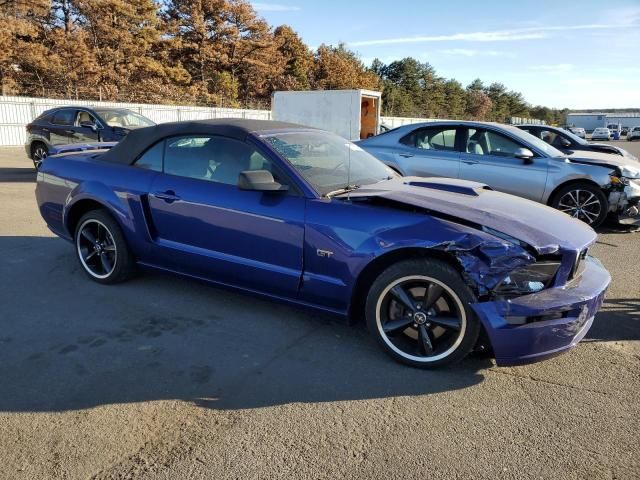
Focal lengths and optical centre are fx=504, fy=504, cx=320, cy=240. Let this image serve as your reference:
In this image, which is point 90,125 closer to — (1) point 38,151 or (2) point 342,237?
(1) point 38,151

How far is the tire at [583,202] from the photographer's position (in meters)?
7.30

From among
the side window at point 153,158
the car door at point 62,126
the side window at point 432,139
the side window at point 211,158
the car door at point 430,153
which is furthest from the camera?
the car door at point 62,126

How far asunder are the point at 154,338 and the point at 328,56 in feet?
185

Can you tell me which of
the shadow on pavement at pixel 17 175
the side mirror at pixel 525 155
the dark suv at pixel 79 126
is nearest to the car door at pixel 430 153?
the side mirror at pixel 525 155

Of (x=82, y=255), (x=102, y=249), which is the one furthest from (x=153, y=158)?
(x=82, y=255)

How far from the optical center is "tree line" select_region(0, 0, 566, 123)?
3009 cm

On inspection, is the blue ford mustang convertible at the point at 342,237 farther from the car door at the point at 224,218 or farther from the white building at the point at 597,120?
the white building at the point at 597,120

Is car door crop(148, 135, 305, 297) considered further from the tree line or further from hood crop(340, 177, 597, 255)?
the tree line

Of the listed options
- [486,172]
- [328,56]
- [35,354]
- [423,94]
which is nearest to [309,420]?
[35,354]

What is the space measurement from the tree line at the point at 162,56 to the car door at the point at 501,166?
28.5 metres

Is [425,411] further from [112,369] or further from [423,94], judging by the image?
[423,94]

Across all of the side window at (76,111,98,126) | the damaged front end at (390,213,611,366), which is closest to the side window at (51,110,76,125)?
the side window at (76,111,98,126)

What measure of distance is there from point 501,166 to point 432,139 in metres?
1.18

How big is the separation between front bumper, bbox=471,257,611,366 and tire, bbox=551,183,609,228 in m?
4.84
